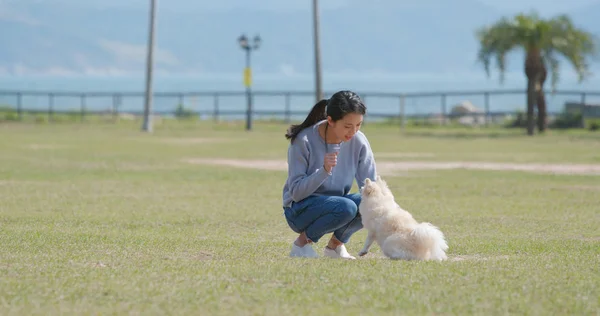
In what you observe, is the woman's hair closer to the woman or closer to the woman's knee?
the woman

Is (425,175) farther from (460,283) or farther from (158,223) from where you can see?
(460,283)

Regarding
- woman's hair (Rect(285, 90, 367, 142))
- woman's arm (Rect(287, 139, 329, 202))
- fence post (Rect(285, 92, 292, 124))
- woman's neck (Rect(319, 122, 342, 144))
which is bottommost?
woman's arm (Rect(287, 139, 329, 202))

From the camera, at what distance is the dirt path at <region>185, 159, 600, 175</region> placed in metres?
23.8

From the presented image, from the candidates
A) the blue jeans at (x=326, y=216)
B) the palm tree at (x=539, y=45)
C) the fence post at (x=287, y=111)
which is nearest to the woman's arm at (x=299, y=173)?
the blue jeans at (x=326, y=216)

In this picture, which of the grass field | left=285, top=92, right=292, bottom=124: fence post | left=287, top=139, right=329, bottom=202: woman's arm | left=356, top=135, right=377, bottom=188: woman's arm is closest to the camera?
the grass field

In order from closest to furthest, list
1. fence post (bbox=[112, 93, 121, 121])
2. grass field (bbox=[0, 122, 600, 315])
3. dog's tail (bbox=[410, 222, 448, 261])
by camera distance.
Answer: grass field (bbox=[0, 122, 600, 315]), dog's tail (bbox=[410, 222, 448, 261]), fence post (bbox=[112, 93, 121, 121])

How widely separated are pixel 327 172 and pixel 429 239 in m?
0.95

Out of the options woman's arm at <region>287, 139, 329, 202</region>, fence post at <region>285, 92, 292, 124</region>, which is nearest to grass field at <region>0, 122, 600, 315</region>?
woman's arm at <region>287, 139, 329, 202</region>

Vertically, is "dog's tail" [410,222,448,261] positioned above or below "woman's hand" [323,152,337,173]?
below

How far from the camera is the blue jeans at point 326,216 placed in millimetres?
9969

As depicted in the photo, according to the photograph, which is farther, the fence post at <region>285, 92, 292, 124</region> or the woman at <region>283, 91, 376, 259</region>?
the fence post at <region>285, 92, 292, 124</region>

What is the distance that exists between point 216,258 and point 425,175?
12.5m

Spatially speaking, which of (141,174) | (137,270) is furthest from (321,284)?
(141,174)

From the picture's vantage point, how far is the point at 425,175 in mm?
22500
